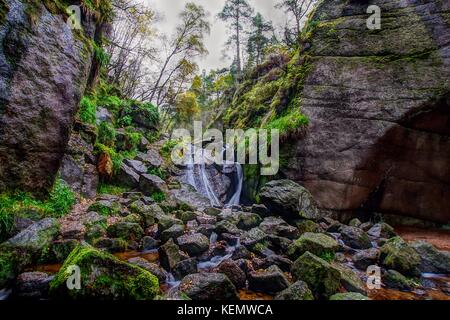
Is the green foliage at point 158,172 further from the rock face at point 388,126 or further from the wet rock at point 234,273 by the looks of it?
the wet rock at point 234,273

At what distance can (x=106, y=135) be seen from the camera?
1219 centimetres

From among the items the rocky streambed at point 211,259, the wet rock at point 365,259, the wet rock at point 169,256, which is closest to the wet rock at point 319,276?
the rocky streambed at point 211,259

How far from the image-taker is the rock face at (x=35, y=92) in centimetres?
610

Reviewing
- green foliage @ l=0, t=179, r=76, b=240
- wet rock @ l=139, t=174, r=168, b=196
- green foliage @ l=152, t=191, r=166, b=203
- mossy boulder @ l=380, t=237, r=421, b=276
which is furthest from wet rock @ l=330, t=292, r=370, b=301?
wet rock @ l=139, t=174, r=168, b=196

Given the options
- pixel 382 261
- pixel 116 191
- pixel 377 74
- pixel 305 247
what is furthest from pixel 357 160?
pixel 116 191

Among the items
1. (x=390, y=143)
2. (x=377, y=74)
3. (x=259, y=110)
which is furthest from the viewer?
(x=259, y=110)

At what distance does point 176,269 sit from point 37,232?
291 centimetres

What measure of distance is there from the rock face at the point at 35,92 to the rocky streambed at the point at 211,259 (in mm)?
1704

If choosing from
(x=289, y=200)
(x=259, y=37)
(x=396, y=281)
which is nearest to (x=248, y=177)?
(x=289, y=200)

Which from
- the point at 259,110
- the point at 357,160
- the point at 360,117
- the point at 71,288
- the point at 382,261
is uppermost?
the point at 259,110

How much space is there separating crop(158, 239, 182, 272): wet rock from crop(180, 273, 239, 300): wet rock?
954 millimetres

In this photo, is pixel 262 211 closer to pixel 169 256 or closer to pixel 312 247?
pixel 312 247

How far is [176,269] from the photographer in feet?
16.4
